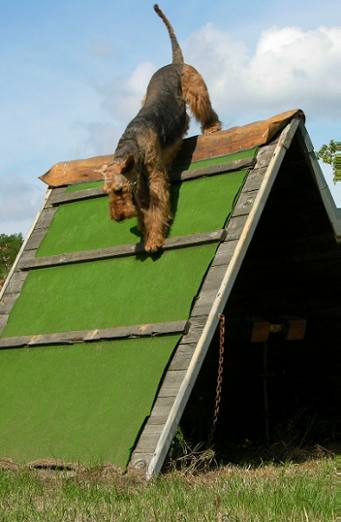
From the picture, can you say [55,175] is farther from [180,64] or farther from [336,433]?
[336,433]

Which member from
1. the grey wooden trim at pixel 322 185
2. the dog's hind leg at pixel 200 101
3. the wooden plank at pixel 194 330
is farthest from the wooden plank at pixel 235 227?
the dog's hind leg at pixel 200 101

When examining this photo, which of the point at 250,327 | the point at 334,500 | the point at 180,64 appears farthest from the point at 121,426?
the point at 180,64

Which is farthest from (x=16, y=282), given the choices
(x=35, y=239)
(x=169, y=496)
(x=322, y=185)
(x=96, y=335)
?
(x=169, y=496)

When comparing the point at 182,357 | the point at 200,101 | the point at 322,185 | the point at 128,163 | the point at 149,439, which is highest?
the point at 200,101

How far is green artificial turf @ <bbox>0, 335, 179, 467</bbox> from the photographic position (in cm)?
606

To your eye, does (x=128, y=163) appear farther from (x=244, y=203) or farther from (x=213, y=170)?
(x=244, y=203)

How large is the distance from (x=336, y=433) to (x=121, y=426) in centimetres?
351

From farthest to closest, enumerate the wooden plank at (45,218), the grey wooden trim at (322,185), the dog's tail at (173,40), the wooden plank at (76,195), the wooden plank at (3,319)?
the dog's tail at (173,40), the wooden plank at (45,218), the wooden plank at (76,195), the wooden plank at (3,319), the grey wooden trim at (322,185)

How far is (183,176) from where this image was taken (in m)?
7.88

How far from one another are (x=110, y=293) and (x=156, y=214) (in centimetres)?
73

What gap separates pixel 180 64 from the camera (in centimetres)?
903

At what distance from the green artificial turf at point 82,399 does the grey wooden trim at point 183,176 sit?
5.55 ft

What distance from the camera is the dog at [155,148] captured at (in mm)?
7219

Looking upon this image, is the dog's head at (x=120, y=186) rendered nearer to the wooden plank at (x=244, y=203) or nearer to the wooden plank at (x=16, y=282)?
the wooden plank at (x=244, y=203)
